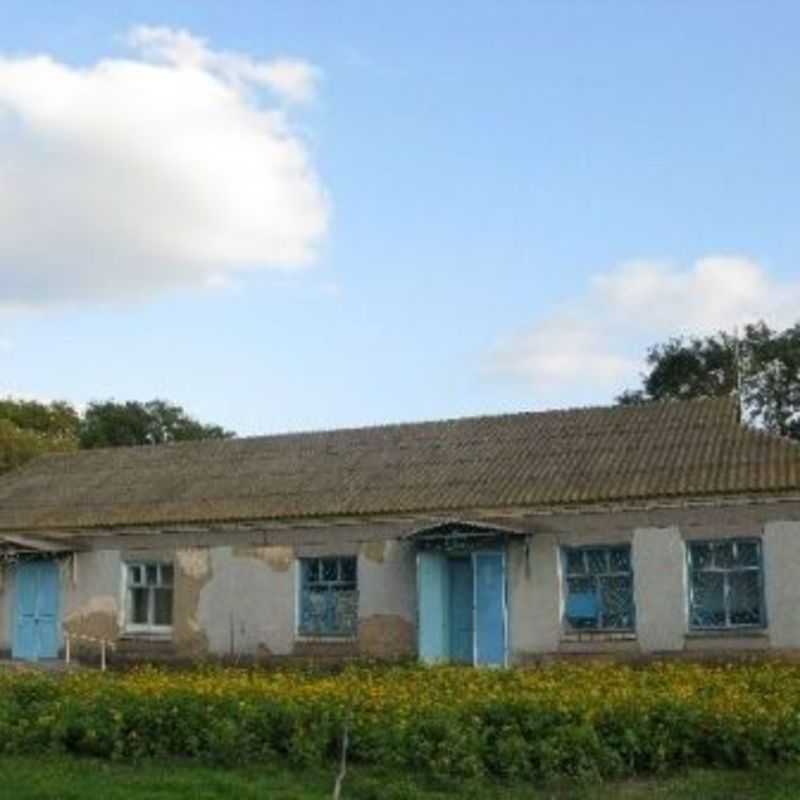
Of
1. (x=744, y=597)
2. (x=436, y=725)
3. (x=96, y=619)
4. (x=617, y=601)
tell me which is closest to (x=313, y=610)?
(x=96, y=619)

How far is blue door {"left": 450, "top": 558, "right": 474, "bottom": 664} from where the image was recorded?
22.2 metres

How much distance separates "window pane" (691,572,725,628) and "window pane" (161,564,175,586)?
10102mm

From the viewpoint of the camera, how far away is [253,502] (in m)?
24.9

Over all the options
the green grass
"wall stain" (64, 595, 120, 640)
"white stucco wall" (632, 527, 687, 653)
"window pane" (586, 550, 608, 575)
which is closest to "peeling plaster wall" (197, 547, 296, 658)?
"wall stain" (64, 595, 120, 640)

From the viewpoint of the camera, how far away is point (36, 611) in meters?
26.1

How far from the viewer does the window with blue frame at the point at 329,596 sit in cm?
2322

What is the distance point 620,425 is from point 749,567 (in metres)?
4.99

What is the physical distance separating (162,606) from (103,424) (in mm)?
29365

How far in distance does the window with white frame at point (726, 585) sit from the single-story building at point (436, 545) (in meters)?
0.02

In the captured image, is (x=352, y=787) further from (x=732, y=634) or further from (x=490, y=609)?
(x=490, y=609)

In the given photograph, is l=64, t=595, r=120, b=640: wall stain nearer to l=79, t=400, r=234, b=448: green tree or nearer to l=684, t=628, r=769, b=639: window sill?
l=684, t=628, r=769, b=639: window sill

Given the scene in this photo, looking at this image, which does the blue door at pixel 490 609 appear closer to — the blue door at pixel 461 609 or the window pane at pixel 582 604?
the blue door at pixel 461 609

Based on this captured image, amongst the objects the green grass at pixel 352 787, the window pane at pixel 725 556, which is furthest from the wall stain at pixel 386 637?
the green grass at pixel 352 787

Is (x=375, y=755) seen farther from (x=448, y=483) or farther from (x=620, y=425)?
(x=620, y=425)
